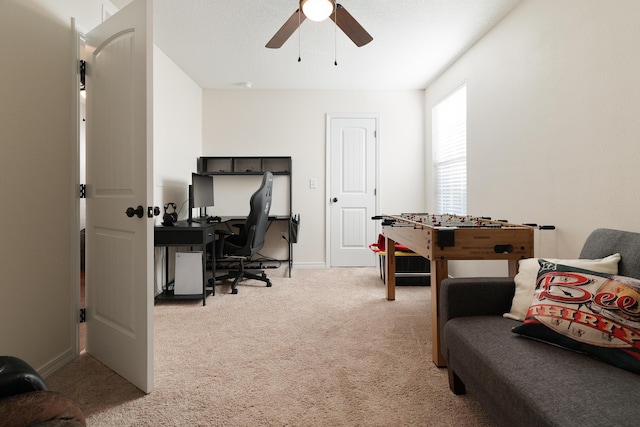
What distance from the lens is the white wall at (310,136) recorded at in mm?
4668

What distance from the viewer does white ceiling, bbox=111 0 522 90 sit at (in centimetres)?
266

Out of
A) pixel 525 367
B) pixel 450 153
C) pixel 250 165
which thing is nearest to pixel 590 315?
pixel 525 367

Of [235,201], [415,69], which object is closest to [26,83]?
[235,201]

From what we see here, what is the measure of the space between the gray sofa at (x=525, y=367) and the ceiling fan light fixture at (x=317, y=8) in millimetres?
1744

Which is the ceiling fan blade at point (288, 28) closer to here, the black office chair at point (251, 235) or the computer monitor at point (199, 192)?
the black office chair at point (251, 235)

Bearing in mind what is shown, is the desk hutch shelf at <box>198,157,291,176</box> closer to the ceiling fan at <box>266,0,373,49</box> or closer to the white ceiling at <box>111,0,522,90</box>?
the white ceiling at <box>111,0,522,90</box>

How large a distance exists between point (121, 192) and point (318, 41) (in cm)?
234

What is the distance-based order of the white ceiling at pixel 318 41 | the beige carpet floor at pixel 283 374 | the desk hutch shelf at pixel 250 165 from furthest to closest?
1. the desk hutch shelf at pixel 250 165
2. the white ceiling at pixel 318 41
3. the beige carpet floor at pixel 283 374

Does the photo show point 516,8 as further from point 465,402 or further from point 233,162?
point 233,162

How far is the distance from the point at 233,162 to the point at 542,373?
4.26 meters

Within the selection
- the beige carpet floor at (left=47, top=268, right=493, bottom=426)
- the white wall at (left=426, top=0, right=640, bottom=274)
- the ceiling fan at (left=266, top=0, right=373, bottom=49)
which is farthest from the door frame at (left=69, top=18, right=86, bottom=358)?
the white wall at (left=426, top=0, right=640, bottom=274)

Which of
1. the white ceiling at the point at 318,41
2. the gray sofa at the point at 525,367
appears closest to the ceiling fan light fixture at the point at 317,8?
the white ceiling at the point at 318,41

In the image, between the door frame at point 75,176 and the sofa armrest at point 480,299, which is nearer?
the sofa armrest at point 480,299

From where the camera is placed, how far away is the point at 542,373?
41.5 inches
